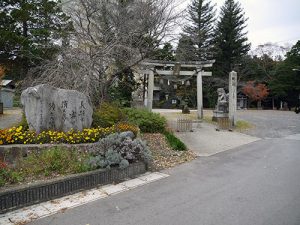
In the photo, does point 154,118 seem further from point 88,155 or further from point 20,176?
point 20,176

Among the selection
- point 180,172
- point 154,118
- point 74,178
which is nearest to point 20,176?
point 74,178

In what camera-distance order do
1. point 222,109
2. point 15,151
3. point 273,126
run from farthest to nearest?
point 222,109
point 273,126
point 15,151

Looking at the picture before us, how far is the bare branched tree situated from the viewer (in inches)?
394

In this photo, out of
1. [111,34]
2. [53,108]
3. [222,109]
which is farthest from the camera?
[222,109]

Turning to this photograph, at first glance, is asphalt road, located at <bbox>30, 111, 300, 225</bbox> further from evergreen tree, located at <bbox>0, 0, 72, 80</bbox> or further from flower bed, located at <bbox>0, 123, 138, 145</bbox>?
evergreen tree, located at <bbox>0, 0, 72, 80</bbox>

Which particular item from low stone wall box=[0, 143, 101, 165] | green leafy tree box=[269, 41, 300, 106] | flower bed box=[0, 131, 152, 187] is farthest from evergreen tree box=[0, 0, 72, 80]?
green leafy tree box=[269, 41, 300, 106]

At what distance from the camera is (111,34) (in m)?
11.3

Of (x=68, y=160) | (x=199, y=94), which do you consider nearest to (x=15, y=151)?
(x=68, y=160)

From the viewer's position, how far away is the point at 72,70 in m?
9.02

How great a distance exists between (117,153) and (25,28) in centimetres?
1409

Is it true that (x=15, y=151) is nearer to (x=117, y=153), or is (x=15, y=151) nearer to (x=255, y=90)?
(x=117, y=153)

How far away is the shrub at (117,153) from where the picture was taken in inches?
231

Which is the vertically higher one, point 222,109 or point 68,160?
point 222,109

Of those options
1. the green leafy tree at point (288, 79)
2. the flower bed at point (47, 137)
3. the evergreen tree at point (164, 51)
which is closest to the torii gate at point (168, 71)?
the evergreen tree at point (164, 51)
